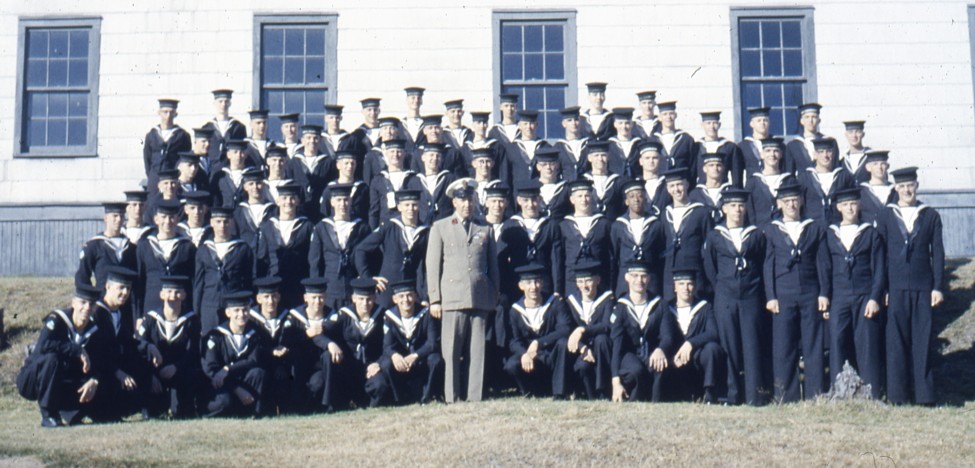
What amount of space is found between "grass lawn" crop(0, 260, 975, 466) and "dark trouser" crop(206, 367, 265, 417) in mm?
334

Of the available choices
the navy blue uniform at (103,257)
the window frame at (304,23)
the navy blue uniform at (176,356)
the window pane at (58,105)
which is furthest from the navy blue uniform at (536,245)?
the window pane at (58,105)

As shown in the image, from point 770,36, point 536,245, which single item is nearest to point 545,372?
point 536,245

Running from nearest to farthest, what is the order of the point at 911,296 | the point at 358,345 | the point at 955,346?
1. the point at 911,296
2. the point at 358,345
3. the point at 955,346

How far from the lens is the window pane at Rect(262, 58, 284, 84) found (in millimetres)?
18625

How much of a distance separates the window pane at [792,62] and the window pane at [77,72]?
10.4 metres

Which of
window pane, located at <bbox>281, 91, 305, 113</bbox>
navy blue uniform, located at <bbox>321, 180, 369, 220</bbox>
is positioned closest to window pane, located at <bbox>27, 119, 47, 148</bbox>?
window pane, located at <bbox>281, 91, 305, 113</bbox>

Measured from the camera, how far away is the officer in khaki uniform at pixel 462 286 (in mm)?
12164

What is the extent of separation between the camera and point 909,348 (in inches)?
486

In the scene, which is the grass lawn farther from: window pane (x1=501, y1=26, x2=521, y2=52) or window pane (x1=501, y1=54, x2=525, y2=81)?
window pane (x1=501, y1=26, x2=521, y2=52)

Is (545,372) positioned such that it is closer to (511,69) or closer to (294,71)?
(511,69)

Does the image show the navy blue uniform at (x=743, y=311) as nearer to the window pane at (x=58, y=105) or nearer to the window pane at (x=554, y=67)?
the window pane at (x=554, y=67)

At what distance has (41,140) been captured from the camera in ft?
61.1

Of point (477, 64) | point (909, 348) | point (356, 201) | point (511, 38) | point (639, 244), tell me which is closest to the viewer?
point (909, 348)

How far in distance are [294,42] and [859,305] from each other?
9.80 meters
